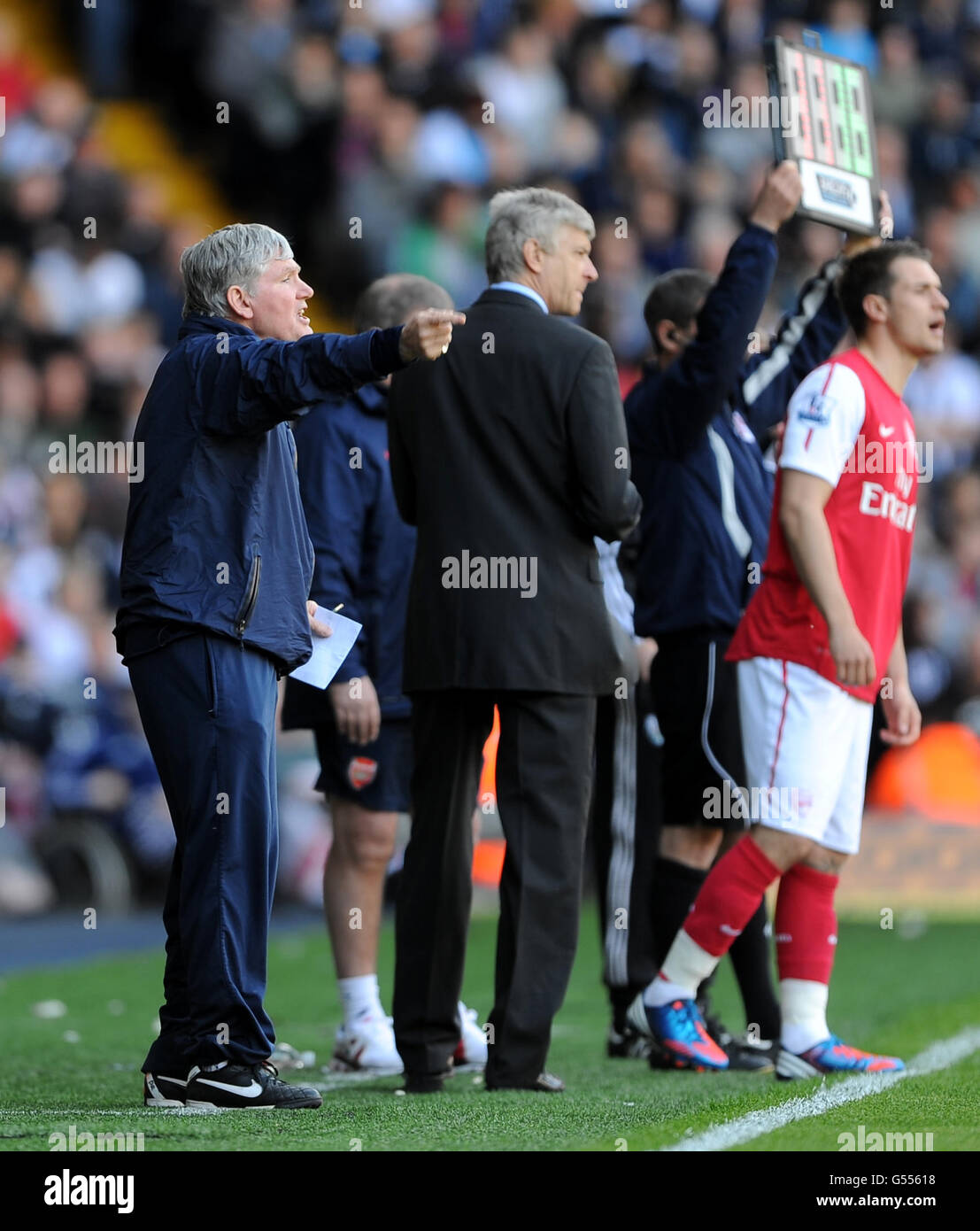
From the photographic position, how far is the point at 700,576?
610 cm

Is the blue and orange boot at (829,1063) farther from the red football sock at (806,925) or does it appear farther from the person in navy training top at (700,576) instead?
the person in navy training top at (700,576)

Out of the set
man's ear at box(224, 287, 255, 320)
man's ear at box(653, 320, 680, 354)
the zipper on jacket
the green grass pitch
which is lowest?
the green grass pitch

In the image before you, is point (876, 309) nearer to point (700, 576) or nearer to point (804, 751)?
point (700, 576)

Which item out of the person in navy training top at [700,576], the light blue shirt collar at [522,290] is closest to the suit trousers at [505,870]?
the person in navy training top at [700,576]

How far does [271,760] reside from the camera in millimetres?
4738

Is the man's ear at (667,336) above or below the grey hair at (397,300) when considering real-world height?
below

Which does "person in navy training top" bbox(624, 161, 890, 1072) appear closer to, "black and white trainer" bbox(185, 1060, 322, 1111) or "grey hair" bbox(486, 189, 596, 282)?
"grey hair" bbox(486, 189, 596, 282)

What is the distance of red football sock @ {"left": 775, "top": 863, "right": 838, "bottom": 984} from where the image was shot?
18.1 feet

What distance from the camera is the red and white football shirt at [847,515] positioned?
17.8 feet

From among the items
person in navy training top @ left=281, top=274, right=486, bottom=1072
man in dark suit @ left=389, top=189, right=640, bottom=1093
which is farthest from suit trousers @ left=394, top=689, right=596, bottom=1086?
person in navy training top @ left=281, top=274, right=486, bottom=1072

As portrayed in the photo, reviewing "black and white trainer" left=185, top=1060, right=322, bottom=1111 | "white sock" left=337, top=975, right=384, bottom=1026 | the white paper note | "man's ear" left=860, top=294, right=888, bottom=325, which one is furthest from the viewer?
"white sock" left=337, top=975, right=384, bottom=1026

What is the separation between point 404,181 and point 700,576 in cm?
960

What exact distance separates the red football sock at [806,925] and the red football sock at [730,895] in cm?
11

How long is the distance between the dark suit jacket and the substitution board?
1.03 m
